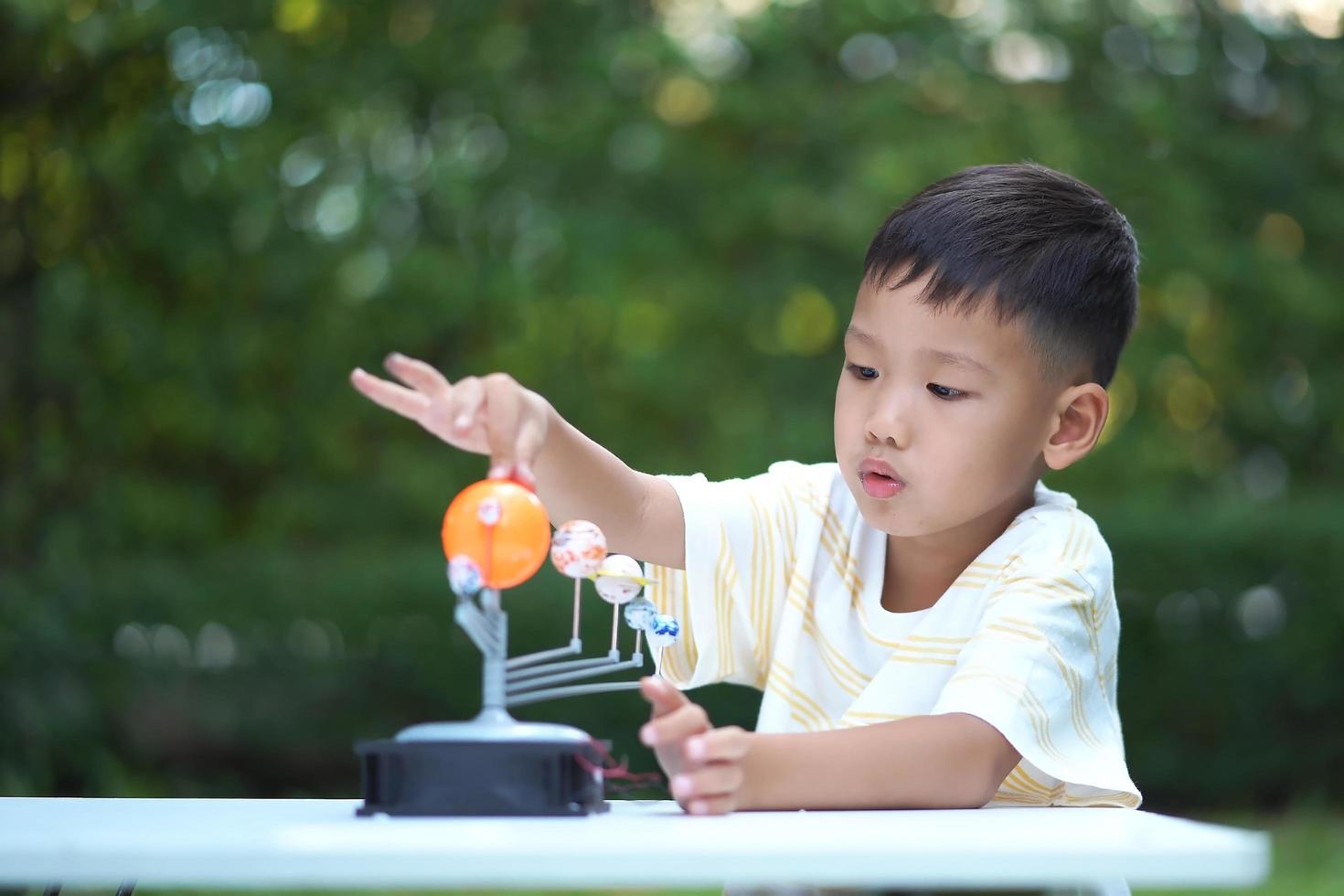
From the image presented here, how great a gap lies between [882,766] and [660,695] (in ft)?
0.91

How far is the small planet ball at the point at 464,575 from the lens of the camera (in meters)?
1.32

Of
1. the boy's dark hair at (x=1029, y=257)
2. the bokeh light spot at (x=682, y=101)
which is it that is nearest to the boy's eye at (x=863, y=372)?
the boy's dark hair at (x=1029, y=257)

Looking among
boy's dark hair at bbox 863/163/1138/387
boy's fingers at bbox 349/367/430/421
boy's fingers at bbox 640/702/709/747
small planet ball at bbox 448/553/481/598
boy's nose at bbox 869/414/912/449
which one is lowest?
boy's fingers at bbox 640/702/709/747

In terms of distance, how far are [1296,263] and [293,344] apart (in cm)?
507

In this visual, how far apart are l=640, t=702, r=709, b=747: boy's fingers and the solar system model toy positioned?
6cm

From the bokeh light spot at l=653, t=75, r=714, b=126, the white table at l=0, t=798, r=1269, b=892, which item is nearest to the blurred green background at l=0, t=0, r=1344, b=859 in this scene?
the bokeh light spot at l=653, t=75, r=714, b=126

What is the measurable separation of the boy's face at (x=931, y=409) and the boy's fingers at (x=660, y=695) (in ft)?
1.84

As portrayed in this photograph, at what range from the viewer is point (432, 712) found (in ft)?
20.3

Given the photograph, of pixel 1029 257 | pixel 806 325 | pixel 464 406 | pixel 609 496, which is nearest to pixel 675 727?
pixel 464 406

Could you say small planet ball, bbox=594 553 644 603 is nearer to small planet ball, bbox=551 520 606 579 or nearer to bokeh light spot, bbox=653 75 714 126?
small planet ball, bbox=551 520 606 579

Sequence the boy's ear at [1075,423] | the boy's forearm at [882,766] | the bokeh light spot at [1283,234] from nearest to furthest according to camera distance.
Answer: the boy's forearm at [882,766] → the boy's ear at [1075,423] → the bokeh light spot at [1283,234]

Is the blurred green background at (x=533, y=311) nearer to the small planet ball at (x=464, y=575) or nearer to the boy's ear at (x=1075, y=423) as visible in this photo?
the boy's ear at (x=1075, y=423)

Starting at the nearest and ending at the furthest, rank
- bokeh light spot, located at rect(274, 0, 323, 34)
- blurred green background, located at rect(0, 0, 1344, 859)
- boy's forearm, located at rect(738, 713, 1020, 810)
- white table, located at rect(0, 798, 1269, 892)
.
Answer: white table, located at rect(0, 798, 1269, 892), boy's forearm, located at rect(738, 713, 1020, 810), blurred green background, located at rect(0, 0, 1344, 859), bokeh light spot, located at rect(274, 0, 323, 34)

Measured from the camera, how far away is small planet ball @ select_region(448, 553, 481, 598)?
1.32 meters
